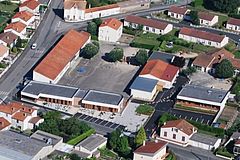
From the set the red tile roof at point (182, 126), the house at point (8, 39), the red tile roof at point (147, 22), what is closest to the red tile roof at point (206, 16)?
the red tile roof at point (147, 22)

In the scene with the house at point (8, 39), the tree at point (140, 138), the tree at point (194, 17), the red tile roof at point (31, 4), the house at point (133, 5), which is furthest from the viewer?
the house at point (133, 5)

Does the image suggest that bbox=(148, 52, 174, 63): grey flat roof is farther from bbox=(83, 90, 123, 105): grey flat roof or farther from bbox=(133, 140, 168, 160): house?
bbox=(133, 140, 168, 160): house

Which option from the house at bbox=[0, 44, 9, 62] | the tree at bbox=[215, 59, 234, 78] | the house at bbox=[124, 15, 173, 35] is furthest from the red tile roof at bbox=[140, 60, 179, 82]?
the house at bbox=[0, 44, 9, 62]

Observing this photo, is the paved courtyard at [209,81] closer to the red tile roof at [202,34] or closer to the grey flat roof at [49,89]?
the red tile roof at [202,34]

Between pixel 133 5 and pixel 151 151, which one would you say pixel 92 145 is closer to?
pixel 151 151

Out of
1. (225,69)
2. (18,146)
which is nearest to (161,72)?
(225,69)

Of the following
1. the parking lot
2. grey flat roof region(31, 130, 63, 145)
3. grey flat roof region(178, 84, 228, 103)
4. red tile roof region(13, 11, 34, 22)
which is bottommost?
the parking lot
